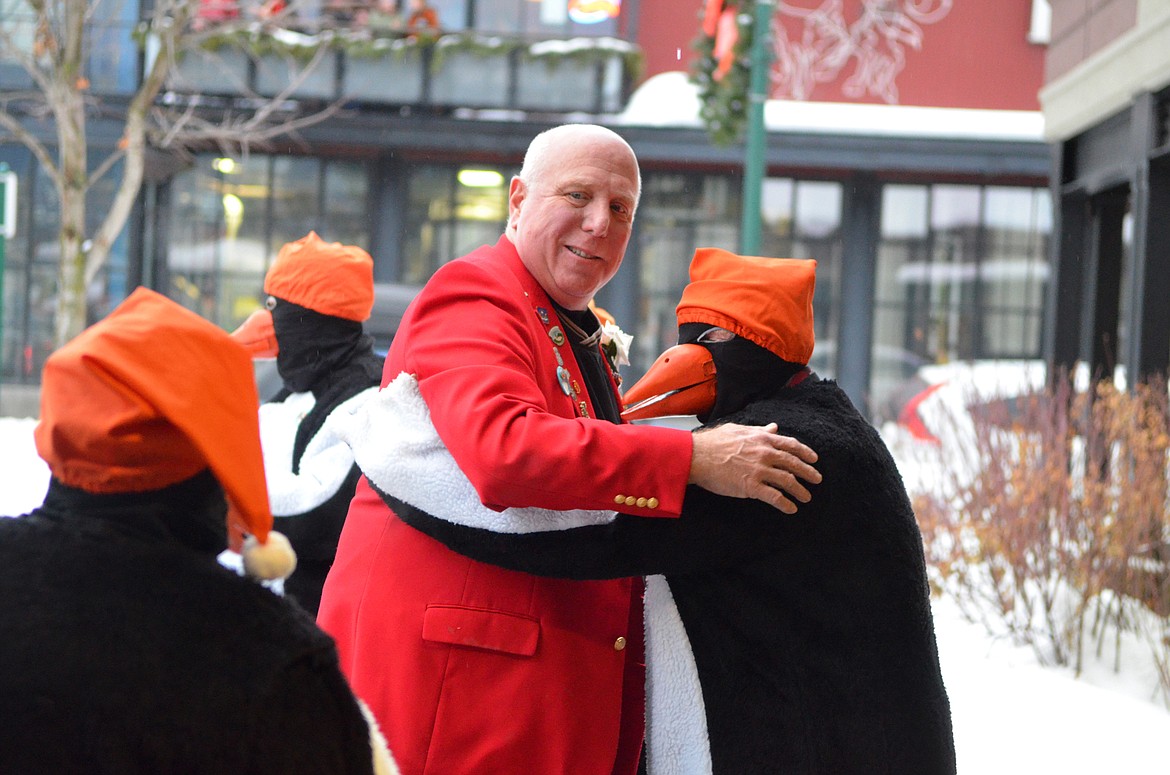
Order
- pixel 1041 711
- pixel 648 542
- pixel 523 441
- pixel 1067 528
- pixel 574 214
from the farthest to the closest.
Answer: pixel 1067 528, pixel 1041 711, pixel 574 214, pixel 648 542, pixel 523 441

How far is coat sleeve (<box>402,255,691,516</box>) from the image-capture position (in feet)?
6.65

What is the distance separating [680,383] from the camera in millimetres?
2373

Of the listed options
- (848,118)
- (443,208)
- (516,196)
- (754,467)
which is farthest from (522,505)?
(443,208)

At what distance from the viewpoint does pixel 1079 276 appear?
1005 cm

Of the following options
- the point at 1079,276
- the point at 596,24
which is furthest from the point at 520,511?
the point at 596,24

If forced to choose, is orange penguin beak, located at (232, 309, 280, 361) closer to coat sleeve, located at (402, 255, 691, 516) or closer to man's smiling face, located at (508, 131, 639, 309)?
man's smiling face, located at (508, 131, 639, 309)

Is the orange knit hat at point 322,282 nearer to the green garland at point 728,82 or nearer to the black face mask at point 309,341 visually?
the black face mask at point 309,341

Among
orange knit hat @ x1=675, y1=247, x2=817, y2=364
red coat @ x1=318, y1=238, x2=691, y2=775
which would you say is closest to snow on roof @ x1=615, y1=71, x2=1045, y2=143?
orange knit hat @ x1=675, y1=247, x2=817, y2=364

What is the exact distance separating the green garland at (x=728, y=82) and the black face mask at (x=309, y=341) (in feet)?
23.6

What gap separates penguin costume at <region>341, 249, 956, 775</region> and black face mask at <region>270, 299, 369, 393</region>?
4.95 ft

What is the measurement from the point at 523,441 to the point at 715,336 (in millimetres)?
Result: 509

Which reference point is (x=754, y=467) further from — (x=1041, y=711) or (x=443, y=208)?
(x=443, y=208)

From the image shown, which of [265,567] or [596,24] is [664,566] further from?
[596,24]

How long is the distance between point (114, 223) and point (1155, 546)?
974 cm
